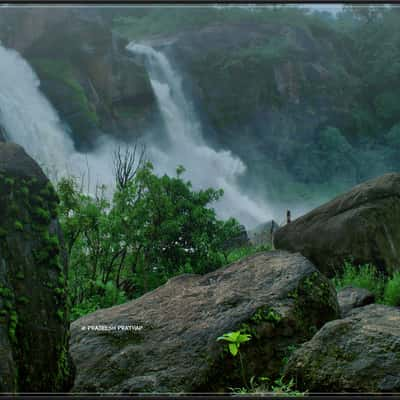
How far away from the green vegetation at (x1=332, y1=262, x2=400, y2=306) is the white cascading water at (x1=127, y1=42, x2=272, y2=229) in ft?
7.25

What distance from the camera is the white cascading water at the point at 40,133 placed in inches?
181

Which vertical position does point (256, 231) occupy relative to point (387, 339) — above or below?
above

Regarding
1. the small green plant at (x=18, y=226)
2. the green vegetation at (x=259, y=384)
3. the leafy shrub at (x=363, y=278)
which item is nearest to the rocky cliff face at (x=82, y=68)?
the small green plant at (x=18, y=226)

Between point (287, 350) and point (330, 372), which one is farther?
point (287, 350)

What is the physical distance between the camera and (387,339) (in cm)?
370

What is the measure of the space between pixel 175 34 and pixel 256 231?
7.06 ft

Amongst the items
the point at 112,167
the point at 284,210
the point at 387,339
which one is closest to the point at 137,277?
the point at 112,167

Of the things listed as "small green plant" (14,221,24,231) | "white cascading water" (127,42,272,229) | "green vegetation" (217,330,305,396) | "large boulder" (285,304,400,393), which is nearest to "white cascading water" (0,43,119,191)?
"white cascading water" (127,42,272,229)

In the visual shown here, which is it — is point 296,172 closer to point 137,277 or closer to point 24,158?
point 137,277

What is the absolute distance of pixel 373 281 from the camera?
275 inches

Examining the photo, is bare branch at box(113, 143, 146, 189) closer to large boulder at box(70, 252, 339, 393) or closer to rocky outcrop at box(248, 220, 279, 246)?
large boulder at box(70, 252, 339, 393)

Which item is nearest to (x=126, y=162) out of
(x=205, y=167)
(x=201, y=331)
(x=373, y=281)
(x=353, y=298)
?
(x=205, y=167)

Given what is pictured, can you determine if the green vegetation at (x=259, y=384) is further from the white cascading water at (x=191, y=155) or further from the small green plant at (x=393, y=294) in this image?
the small green plant at (x=393, y=294)

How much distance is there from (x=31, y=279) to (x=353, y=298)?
4.11 meters
